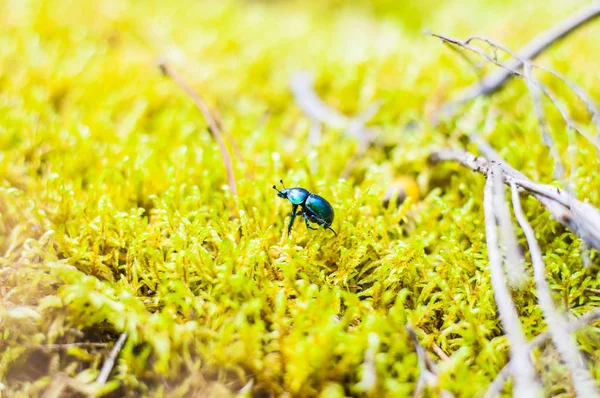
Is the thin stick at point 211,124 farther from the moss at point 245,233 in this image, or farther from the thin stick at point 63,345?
the thin stick at point 63,345

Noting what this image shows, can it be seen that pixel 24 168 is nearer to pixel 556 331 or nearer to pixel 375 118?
pixel 375 118

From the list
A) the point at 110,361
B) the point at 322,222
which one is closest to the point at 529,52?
the point at 322,222

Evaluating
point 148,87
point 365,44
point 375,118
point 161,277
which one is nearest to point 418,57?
point 365,44

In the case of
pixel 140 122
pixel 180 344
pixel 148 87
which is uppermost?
pixel 148 87

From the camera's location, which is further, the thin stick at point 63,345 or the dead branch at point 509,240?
the thin stick at point 63,345

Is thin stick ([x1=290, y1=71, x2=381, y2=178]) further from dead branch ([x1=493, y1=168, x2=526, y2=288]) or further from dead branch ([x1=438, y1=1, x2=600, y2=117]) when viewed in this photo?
dead branch ([x1=493, y1=168, x2=526, y2=288])

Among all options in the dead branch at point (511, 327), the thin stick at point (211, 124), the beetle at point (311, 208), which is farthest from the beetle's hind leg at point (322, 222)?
the dead branch at point (511, 327)

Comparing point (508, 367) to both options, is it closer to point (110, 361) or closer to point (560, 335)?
point (560, 335)
